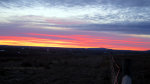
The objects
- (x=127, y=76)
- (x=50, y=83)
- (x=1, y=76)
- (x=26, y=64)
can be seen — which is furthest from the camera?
(x=26, y=64)

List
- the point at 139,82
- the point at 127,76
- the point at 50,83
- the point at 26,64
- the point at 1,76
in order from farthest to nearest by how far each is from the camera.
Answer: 1. the point at 26,64
2. the point at 1,76
3. the point at 50,83
4. the point at 139,82
5. the point at 127,76

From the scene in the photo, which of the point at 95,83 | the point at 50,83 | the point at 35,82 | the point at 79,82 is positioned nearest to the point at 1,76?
the point at 35,82

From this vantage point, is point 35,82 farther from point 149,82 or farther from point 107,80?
point 149,82

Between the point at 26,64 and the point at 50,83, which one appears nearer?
the point at 50,83

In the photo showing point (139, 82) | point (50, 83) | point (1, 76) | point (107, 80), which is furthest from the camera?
point (1, 76)

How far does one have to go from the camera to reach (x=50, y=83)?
10648 mm

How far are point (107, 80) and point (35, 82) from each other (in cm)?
499

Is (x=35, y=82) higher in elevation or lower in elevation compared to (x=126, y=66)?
lower

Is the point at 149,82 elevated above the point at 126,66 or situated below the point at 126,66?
below

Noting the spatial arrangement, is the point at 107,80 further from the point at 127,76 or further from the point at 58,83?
the point at 127,76

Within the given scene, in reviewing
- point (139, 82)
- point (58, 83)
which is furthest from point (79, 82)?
point (139, 82)

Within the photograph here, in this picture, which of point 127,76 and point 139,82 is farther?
point 139,82

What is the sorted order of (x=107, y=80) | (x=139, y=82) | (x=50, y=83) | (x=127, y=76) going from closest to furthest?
(x=127, y=76)
(x=139, y=82)
(x=50, y=83)
(x=107, y=80)

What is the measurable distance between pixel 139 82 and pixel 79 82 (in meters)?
3.82
